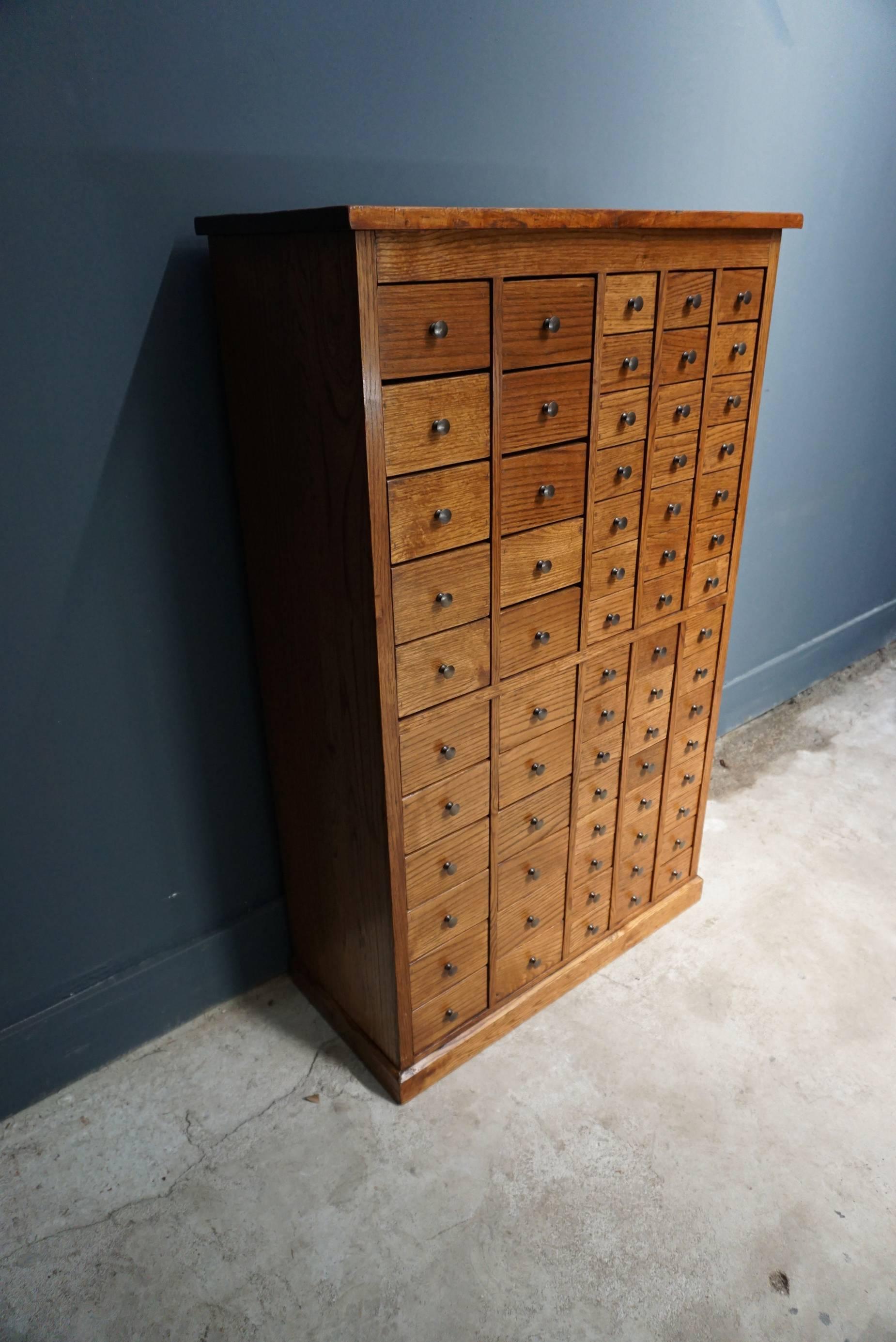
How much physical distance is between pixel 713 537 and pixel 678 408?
33 centimetres

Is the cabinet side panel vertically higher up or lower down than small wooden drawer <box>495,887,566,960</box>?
higher up

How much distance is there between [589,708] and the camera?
5.74 feet

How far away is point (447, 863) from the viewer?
160 centimetres

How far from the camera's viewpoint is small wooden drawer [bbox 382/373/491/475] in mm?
1215

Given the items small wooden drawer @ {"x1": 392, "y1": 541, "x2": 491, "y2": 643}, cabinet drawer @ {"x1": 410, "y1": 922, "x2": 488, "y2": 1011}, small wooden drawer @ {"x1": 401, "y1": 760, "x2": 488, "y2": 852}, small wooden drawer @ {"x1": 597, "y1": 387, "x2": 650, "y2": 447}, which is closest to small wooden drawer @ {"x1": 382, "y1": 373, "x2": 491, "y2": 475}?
small wooden drawer @ {"x1": 392, "y1": 541, "x2": 491, "y2": 643}

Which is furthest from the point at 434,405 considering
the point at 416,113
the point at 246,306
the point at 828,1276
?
the point at 828,1276

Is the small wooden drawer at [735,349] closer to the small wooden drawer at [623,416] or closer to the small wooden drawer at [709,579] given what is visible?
the small wooden drawer at [623,416]

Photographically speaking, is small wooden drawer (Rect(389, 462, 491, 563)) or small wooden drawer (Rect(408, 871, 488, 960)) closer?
small wooden drawer (Rect(389, 462, 491, 563))

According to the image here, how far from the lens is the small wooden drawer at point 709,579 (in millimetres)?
1861

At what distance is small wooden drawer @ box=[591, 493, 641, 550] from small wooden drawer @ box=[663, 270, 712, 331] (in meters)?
0.31

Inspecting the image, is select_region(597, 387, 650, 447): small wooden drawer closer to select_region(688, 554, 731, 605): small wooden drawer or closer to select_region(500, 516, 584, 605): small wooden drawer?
select_region(500, 516, 584, 605): small wooden drawer

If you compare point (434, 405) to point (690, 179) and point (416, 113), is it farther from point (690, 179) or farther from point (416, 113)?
point (690, 179)

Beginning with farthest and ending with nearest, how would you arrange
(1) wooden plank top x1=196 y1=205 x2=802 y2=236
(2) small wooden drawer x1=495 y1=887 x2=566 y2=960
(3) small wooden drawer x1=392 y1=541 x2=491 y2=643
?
(2) small wooden drawer x1=495 y1=887 x2=566 y2=960
(3) small wooden drawer x1=392 y1=541 x2=491 y2=643
(1) wooden plank top x1=196 y1=205 x2=802 y2=236

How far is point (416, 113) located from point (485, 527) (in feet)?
2.73
